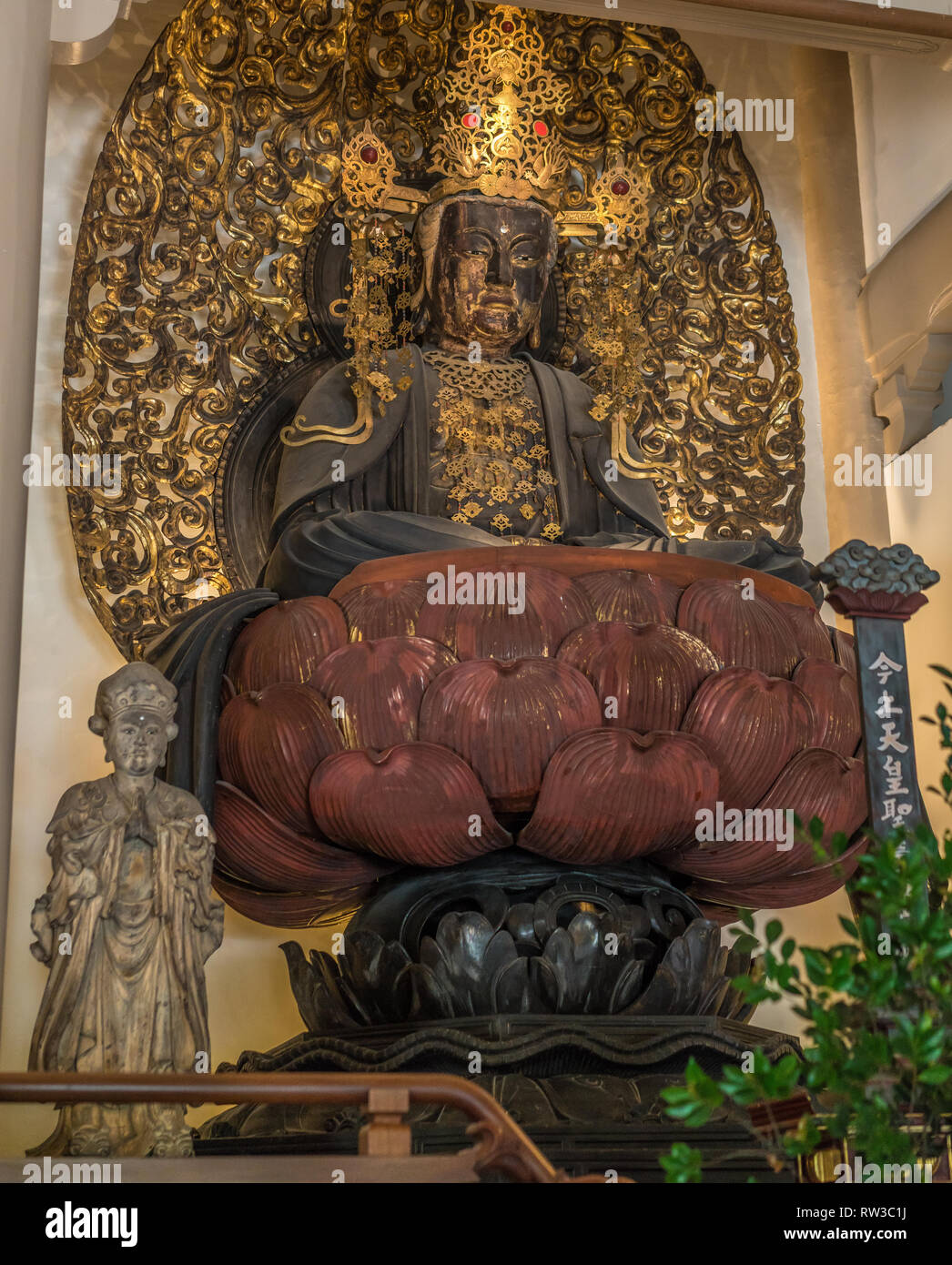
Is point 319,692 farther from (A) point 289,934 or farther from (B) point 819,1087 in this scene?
(B) point 819,1087

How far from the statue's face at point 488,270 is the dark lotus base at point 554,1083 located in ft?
7.09

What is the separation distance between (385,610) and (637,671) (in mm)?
578

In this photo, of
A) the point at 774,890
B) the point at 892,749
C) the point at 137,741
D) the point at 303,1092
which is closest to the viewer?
the point at 303,1092

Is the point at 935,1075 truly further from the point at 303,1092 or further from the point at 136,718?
the point at 136,718

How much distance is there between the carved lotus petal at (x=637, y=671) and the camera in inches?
140

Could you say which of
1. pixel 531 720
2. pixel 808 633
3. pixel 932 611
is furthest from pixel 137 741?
pixel 932 611

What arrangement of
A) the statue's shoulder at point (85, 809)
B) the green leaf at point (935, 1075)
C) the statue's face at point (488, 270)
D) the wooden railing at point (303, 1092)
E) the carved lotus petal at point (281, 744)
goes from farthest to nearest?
the statue's face at point (488, 270), the carved lotus petal at point (281, 744), the statue's shoulder at point (85, 809), the wooden railing at point (303, 1092), the green leaf at point (935, 1075)

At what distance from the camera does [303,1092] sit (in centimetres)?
226

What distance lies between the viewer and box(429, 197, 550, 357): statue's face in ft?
15.8

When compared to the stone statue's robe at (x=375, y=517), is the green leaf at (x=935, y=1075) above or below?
below

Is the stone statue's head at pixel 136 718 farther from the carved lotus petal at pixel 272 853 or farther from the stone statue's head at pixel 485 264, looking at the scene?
the stone statue's head at pixel 485 264

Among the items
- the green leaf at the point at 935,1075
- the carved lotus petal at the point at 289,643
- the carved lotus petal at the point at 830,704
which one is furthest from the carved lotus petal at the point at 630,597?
the green leaf at the point at 935,1075

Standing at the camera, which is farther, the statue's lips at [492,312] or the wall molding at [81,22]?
the statue's lips at [492,312]

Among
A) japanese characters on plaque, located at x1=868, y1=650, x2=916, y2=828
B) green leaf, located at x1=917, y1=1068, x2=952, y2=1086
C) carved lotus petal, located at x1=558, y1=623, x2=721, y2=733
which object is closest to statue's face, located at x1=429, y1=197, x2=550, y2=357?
carved lotus petal, located at x1=558, y1=623, x2=721, y2=733
